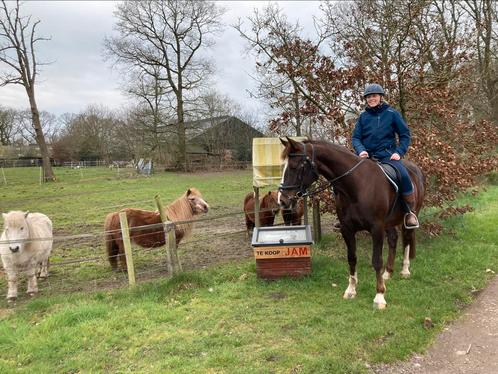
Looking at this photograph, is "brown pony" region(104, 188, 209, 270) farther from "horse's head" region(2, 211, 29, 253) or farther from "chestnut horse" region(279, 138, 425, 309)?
"chestnut horse" region(279, 138, 425, 309)

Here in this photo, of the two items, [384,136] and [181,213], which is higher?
[384,136]

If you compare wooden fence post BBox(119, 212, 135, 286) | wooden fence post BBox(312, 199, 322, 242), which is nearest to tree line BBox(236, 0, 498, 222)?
wooden fence post BBox(312, 199, 322, 242)

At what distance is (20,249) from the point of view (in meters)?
6.16

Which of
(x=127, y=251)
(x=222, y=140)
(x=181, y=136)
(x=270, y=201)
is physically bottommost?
(x=127, y=251)

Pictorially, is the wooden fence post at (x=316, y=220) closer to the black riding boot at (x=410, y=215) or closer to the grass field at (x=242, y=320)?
the grass field at (x=242, y=320)

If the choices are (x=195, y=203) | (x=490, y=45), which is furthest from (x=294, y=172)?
(x=490, y=45)

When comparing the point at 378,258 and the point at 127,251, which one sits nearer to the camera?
the point at 378,258

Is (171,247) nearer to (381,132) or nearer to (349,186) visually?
(349,186)

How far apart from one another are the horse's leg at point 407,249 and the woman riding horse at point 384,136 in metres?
1.04

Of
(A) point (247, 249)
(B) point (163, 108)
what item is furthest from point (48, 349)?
(B) point (163, 108)

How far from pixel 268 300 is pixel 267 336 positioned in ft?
3.51

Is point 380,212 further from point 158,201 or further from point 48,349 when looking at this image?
point 48,349

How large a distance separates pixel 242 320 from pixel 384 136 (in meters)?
3.15

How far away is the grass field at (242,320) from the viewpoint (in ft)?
12.9
